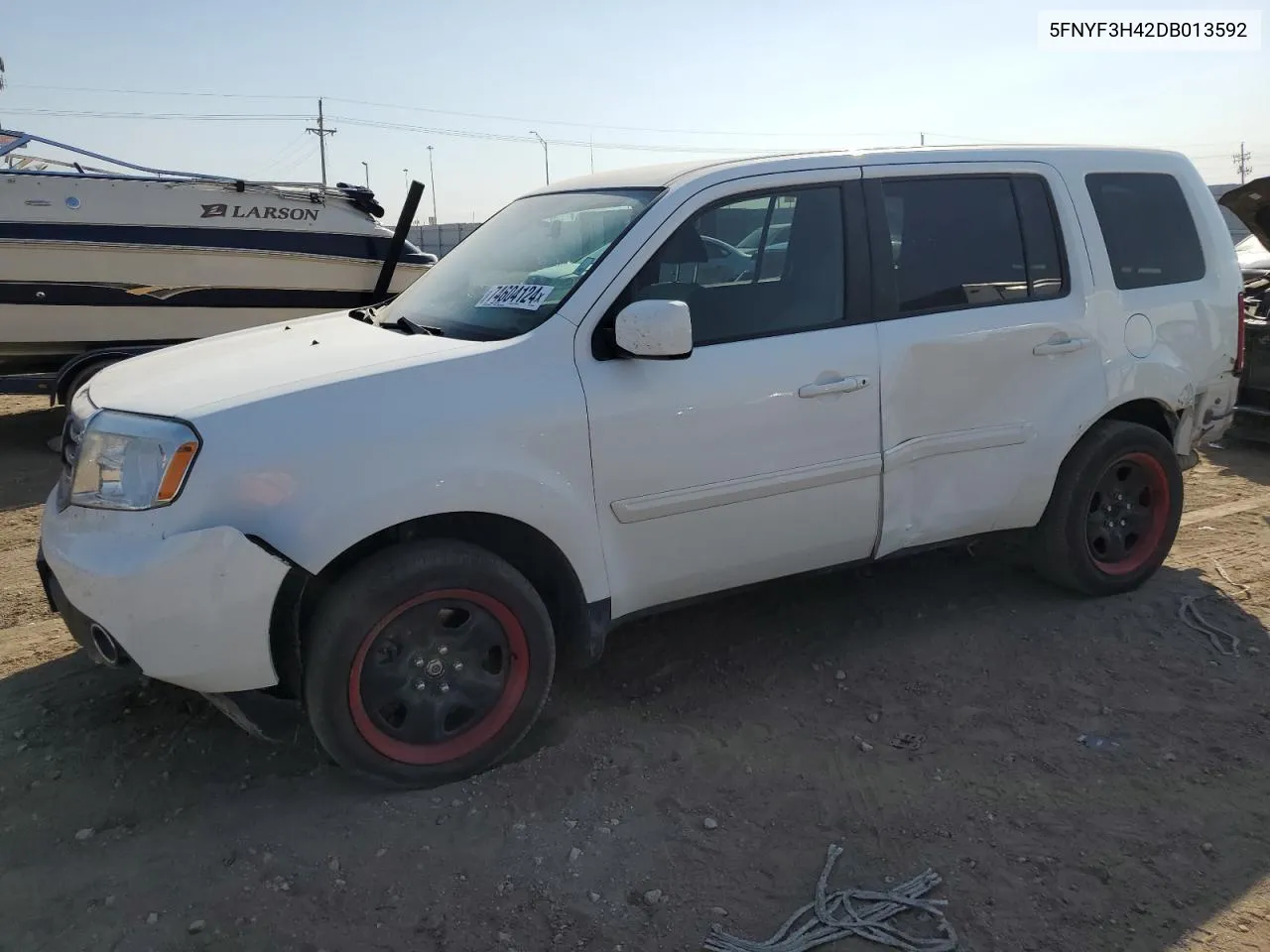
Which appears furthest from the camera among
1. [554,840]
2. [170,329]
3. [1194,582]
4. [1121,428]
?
[170,329]

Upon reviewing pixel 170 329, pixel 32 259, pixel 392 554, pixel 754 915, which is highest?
pixel 32 259

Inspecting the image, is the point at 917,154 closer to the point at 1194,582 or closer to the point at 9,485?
the point at 1194,582

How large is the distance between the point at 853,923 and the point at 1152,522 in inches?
118

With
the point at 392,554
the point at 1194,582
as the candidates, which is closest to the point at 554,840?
the point at 392,554

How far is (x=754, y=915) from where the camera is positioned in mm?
2738

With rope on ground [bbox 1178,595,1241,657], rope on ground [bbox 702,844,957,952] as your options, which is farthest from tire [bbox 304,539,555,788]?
rope on ground [bbox 1178,595,1241,657]

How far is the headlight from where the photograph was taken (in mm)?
2893

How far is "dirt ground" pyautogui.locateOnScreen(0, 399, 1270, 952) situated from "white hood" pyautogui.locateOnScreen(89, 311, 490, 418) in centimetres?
123

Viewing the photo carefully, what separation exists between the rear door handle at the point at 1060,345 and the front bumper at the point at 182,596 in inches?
122

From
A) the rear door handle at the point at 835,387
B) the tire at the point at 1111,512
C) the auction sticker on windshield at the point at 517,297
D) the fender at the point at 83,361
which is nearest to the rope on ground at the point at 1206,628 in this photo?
the tire at the point at 1111,512

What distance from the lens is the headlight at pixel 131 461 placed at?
2893 mm

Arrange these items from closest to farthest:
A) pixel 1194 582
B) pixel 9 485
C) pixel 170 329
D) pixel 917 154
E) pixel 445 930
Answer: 1. pixel 445 930
2. pixel 917 154
3. pixel 1194 582
4. pixel 9 485
5. pixel 170 329

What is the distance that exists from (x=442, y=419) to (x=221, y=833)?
142 cm

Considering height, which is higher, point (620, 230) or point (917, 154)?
point (917, 154)
